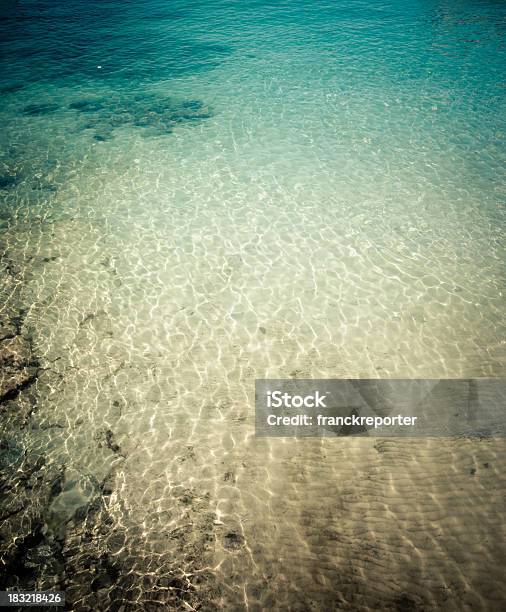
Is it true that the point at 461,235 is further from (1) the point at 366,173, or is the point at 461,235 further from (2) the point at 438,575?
(2) the point at 438,575

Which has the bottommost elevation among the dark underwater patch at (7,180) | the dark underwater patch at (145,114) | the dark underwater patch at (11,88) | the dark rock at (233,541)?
the dark rock at (233,541)

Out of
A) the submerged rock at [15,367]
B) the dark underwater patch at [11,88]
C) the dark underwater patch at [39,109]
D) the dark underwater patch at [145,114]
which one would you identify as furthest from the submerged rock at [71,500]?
the dark underwater patch at [11,88]

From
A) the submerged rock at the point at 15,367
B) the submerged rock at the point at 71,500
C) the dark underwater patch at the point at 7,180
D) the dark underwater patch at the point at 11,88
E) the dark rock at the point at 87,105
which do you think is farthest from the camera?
the dark underwater patch at the point at 11,88

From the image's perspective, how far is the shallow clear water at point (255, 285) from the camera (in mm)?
4109

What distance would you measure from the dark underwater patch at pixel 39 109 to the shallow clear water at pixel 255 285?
0.33 feet

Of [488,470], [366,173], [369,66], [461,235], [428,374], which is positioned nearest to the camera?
[488,470]

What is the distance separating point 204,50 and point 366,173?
12779 mm

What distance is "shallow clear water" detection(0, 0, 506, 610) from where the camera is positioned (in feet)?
13.5

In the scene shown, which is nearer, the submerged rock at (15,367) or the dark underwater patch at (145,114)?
the submerged rock at (15,367)

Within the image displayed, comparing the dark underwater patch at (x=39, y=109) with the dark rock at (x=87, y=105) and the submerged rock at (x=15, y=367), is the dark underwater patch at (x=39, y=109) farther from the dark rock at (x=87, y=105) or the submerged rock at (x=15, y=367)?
the submerged rock at (x=15, y=367)

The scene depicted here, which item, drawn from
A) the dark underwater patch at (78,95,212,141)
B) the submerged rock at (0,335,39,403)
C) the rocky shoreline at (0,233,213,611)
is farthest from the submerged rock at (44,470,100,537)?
the dark underwater patch at (78,95,212,141)

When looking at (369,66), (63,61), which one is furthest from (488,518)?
(63,61)

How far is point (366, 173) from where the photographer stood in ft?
32.5

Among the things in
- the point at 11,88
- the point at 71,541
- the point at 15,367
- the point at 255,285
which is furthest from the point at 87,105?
the point at 71,541
